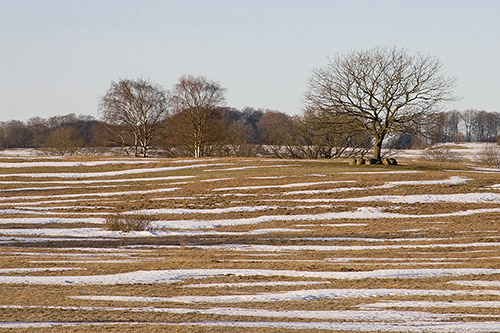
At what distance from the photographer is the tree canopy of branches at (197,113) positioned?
8044 centimetres

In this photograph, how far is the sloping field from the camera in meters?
11.8

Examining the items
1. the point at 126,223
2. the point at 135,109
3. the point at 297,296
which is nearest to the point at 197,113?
the point at 135,109

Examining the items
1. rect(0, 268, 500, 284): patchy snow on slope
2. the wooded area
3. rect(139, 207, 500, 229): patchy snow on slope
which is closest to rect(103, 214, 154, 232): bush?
rect(139, 207, 500, 229): patchy snow on slope

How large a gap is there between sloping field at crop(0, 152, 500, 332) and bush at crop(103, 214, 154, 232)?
0.41 m

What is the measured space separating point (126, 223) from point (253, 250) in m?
7.73

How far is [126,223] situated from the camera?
2869 centimetres

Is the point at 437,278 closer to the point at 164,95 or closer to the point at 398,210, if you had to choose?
the point at 398,210

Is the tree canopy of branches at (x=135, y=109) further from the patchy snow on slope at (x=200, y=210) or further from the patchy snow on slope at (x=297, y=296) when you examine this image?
the patchy snow on slope at (x=297, y=296)

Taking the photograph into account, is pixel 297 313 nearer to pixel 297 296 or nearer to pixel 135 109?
pixel 297 296

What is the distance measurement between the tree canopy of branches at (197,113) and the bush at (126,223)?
51248 millimetres

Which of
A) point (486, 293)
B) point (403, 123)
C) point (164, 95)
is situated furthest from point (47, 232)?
point (164, 95)

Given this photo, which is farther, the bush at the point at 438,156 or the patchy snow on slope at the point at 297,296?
the bush at the point at 438,156

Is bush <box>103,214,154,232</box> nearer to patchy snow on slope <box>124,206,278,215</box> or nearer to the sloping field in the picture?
the sloping field

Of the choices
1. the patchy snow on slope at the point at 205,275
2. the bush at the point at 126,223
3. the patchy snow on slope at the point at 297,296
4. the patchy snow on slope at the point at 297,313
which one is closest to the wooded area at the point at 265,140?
the bush at the point at 126,223
